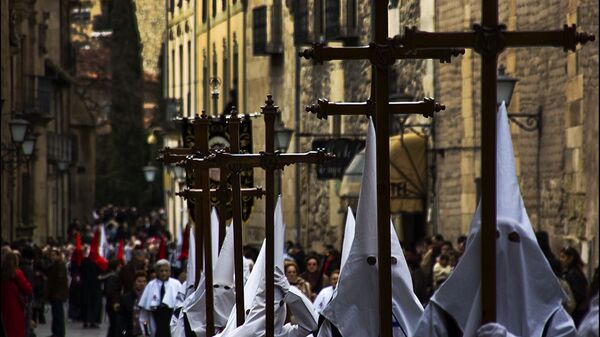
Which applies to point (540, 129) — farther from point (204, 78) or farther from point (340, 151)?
point (204, 78)

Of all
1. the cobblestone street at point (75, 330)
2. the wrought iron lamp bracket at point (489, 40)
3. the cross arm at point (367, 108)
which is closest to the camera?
the wrought iron lamp bracket at point (489, 40)

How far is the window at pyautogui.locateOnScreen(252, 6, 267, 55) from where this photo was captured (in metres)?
39.1

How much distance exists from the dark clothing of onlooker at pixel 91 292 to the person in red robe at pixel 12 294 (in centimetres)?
1017

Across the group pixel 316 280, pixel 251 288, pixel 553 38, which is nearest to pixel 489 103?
pixel 553 38

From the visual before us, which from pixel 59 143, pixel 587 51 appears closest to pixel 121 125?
pixel 59 143

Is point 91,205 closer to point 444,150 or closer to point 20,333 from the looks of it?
point 444,150

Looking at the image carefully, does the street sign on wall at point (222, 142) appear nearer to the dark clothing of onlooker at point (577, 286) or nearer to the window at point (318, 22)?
the dark clothing of onlooker at point (577, 286)

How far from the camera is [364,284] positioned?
1060 cm

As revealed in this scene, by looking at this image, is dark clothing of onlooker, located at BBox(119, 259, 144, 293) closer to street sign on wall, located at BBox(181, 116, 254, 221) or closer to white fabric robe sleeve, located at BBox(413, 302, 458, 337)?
street sign on wall, located at BBox(181, 116, 254, 221)

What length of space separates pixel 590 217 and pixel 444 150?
852 centimetres

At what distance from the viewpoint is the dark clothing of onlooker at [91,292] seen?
29906mm

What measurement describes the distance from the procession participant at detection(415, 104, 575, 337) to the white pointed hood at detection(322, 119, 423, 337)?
1.72 metres

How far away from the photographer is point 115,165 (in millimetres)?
86812

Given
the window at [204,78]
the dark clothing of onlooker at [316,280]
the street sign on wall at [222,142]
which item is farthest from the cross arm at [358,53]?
the window at [204,78]
